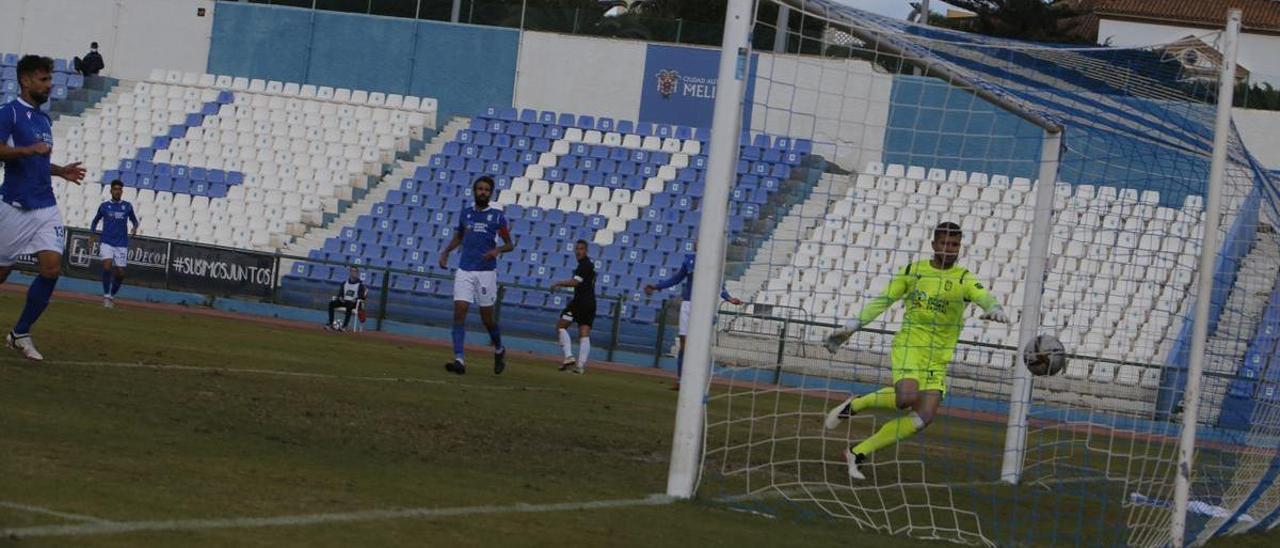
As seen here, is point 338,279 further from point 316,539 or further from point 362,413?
point 316,539

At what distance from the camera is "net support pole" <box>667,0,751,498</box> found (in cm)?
893

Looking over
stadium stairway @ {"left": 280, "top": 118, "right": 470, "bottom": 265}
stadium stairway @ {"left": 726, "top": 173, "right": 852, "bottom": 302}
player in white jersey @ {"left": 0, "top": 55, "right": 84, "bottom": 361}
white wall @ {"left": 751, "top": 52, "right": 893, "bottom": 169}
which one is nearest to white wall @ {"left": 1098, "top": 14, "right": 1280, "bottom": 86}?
stadium stairway @ {"left": 280, "top": 118, "right": 470, "bottom": 265}

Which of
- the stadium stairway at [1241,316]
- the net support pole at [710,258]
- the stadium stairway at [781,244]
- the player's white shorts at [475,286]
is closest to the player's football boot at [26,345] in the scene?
the net support pole at [710,258]

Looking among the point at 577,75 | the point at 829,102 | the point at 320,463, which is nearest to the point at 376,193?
the point at 577,75

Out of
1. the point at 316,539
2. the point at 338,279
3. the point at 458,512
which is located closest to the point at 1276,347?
the point at 458,512

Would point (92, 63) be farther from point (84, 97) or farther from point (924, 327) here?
point (924, 327)

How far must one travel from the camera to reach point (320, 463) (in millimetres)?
8367

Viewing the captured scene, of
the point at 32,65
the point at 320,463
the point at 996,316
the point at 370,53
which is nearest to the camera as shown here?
the point at 320,463

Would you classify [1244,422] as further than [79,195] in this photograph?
No

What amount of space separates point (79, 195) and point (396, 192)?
716 centimetres

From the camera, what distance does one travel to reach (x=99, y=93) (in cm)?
4006

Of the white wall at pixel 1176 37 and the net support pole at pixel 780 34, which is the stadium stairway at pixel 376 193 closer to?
the net support pole at pixel 780 34

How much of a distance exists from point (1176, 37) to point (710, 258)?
58271 millimetres

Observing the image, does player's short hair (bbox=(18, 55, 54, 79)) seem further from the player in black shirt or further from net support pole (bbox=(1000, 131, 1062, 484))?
the player in black shirt
